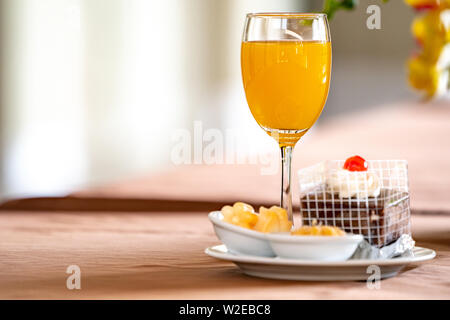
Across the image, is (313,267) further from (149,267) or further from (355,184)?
(149,267)

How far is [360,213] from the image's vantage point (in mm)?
765

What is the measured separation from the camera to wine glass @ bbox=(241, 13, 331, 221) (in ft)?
3.08

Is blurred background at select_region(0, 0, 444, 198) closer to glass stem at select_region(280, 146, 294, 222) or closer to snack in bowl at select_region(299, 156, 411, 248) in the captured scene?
glass stem at select_region(280, 146, 294, 222)

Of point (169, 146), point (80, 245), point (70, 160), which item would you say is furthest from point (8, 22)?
point (80, 245)

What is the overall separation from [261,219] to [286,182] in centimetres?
13

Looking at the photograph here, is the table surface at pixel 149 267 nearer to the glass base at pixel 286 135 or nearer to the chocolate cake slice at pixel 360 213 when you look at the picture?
the chocolate cake slice at pixel 360 213

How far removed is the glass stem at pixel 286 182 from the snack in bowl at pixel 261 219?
0.20ft

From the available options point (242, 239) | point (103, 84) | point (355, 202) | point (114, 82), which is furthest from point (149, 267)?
point (114, 82)

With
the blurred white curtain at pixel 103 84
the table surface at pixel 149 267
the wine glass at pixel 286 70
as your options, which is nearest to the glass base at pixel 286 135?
the wine glass at pixel 286 70

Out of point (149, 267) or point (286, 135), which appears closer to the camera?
point (149, 267)

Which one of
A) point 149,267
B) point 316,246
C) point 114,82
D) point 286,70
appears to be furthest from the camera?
point 114,82

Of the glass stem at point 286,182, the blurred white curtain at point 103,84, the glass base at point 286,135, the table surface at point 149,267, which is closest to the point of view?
the table surface at point 149,267

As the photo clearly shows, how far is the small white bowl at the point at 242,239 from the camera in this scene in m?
0.77

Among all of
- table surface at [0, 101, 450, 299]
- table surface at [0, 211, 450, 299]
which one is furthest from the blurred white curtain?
table surface at [0, 211, 450, 299]
